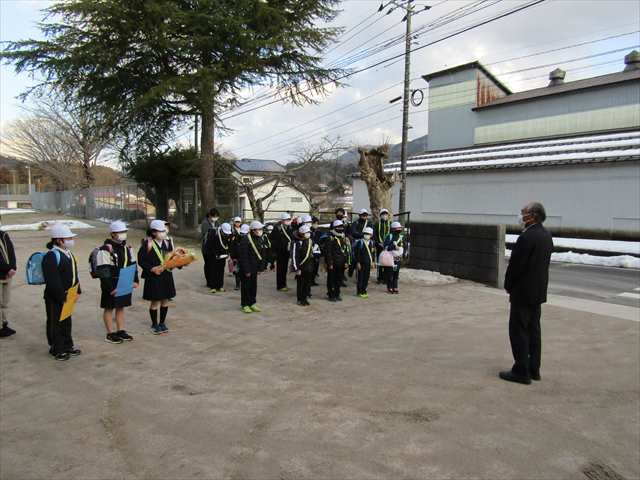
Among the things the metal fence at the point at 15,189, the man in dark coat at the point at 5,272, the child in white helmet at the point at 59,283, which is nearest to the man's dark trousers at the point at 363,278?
the child in white helmet at the point at 59,283

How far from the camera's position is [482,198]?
24.4 m

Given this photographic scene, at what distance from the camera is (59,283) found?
19.3 feet

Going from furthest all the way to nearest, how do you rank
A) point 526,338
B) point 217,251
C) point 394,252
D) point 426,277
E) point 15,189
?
point 15,189
point 426,277
point 394,252
point 217,251
point 526,338

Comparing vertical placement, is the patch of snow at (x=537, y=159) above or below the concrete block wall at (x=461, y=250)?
above

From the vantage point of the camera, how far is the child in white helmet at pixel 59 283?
5859 mm

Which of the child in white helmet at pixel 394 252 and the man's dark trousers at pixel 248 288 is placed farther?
the child in white helmet at pixel 394 252

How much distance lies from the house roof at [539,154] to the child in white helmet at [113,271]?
17.7 meters

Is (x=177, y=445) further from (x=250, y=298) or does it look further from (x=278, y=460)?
(x=250, y=298)

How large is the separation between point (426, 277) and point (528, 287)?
7506 millimetres

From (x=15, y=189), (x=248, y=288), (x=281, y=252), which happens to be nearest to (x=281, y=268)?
(x=281, y=252)

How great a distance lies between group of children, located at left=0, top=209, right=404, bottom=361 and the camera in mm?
6051

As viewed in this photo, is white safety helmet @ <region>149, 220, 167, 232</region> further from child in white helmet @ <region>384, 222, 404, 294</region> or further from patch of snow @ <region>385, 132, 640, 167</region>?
patch of snow @ <region>385, 132, 640, 167</region>

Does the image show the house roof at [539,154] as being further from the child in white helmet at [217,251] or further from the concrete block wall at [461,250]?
the child in white helmet at [217,251]

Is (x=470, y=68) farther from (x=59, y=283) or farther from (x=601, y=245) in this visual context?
(x=59, y=283)
